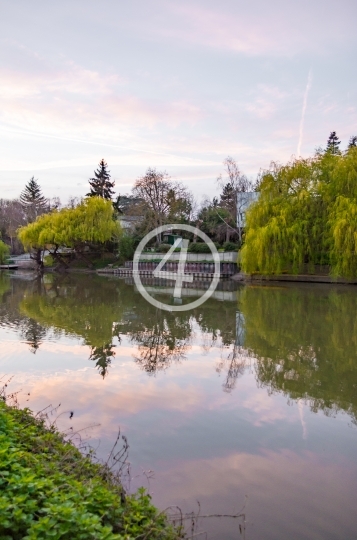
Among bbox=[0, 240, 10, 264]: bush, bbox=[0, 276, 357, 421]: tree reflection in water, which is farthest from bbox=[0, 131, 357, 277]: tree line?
bbox=[0, 240, 10, 264]: bush

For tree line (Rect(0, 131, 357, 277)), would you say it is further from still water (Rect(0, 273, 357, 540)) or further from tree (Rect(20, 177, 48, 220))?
tree (Rect(20, 177, 48, 220))

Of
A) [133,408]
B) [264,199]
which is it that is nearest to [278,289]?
[264,199]

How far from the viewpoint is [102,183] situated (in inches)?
2237

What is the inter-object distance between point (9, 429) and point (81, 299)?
16.2m

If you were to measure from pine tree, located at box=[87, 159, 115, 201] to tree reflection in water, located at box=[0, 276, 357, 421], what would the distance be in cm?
3684

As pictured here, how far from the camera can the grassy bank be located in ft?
8.39

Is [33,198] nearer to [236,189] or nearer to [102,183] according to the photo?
[102,183]

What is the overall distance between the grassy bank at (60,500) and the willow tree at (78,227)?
36318mm

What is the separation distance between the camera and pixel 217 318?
48.5 feet

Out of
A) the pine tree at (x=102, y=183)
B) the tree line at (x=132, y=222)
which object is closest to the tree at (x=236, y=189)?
the tree line at (x=132, y=222)

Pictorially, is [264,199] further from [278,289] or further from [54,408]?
[54,408]

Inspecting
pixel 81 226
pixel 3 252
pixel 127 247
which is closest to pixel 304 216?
pixel 127 247

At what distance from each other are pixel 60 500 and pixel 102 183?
55935mm

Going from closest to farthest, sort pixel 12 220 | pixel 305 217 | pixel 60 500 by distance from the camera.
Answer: pixel 60 500 → pixel 305 217 → pixel 12 220
